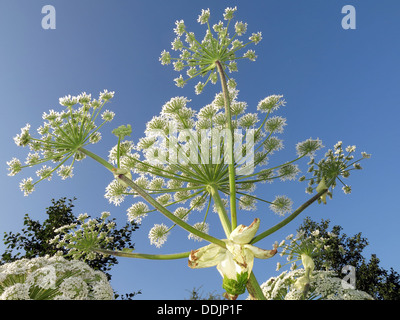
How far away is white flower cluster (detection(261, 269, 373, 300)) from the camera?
479 cm

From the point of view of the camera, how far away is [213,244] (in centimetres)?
482

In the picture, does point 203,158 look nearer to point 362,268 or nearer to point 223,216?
point 223,216

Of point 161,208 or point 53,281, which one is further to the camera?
point 161,208

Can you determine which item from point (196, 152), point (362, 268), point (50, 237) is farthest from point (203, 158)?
point (362, 268)

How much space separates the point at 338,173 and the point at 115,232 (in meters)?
11.2

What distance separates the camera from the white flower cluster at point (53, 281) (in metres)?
3.99

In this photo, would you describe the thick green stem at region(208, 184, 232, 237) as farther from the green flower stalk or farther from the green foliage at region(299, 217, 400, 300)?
the green foliage at region(299, 217, 400, 300)

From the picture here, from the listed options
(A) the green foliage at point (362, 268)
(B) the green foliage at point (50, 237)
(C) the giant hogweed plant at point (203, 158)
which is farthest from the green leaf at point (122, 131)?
(A) the green foliage at point (362, 268)

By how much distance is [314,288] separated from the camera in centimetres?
523

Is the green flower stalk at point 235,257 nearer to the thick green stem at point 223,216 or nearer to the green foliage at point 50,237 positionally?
the thick green stem at point 223,216

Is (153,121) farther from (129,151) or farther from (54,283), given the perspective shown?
(54,283)

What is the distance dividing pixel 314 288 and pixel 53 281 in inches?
151
